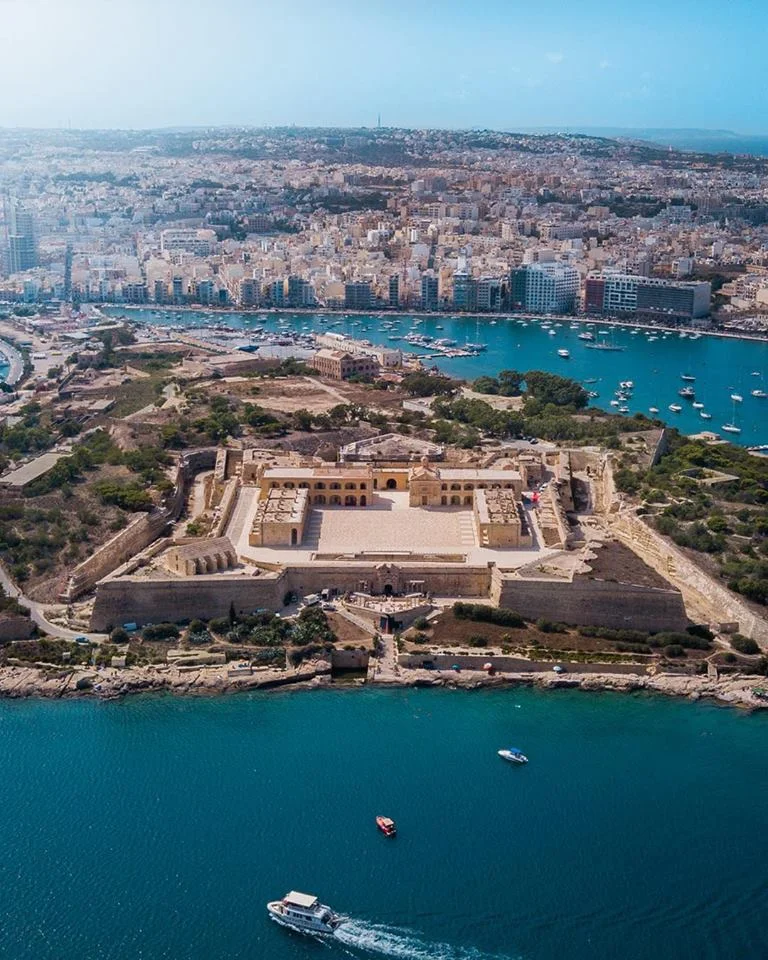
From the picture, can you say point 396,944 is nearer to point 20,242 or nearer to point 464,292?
point 464,292

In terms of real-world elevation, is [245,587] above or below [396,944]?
above

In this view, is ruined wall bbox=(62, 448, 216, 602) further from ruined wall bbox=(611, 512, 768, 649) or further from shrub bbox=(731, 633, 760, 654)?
shrub bbox=(731, 633, 760, 654)

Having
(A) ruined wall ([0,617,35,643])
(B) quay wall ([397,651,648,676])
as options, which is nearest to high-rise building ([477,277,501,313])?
(B) quay wall ([397,651,648,676])

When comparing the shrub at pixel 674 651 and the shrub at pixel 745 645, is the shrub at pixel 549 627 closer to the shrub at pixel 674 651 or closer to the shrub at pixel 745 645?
the shrub at pixel 674 651

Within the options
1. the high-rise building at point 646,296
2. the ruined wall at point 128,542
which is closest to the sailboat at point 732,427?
the ruined wall at point 128,542

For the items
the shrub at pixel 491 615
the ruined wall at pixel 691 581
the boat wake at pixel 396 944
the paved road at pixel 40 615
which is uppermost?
the ruined wall at pixel 691 581

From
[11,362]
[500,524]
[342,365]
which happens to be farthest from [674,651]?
[11,362]
